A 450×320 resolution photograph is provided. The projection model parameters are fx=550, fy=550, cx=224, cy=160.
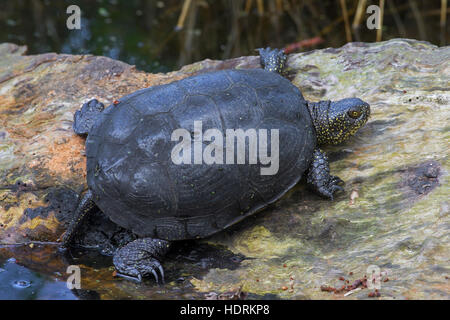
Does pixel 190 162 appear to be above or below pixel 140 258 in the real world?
above

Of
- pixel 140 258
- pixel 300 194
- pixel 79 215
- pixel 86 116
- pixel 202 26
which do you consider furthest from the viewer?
pixel 202 26

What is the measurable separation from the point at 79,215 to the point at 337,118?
2064 millimetres

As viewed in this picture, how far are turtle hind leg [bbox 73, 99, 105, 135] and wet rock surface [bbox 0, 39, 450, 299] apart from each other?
0.11m

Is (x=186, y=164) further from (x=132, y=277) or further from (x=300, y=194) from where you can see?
(x=300, y=194)

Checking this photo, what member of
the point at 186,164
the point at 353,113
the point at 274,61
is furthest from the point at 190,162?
the point at 274,61

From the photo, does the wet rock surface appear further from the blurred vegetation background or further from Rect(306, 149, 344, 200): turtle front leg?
the blurred vegetation background

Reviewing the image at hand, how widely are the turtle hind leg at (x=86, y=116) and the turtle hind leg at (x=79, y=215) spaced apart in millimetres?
691

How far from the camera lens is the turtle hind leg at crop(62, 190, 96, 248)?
397 centimetres

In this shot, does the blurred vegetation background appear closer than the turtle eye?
No

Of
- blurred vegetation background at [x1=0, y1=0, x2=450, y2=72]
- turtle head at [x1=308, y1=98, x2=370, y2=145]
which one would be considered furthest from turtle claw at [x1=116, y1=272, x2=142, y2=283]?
blurred vegetation background at [x1=0, y1=0, x2=450, y2=72]

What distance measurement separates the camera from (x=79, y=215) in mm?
3996
